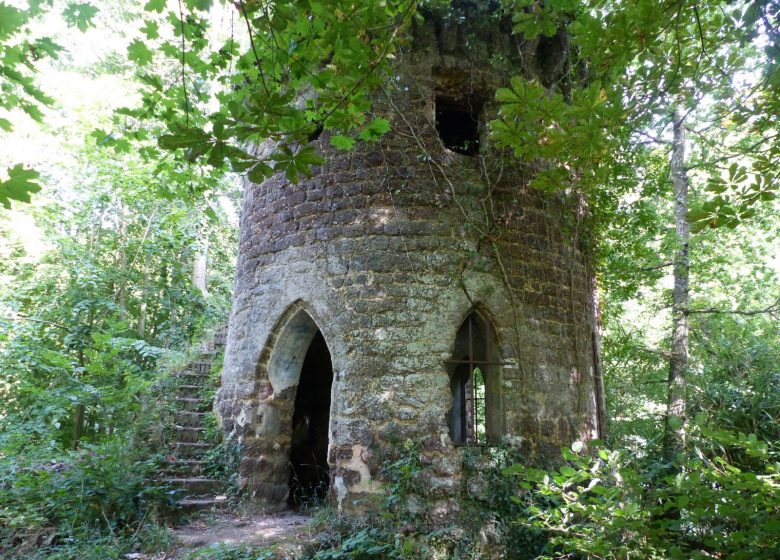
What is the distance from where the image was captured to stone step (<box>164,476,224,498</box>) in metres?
5.93

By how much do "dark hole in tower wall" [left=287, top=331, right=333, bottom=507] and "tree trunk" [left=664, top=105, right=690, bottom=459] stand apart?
475cm

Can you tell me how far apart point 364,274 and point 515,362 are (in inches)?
71.6

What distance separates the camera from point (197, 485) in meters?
6.01

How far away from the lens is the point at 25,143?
11.6 metres

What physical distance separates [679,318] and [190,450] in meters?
6.39

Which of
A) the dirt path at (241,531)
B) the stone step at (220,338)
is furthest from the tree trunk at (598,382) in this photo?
the stone step at (220,338)

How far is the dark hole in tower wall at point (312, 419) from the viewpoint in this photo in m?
8.41

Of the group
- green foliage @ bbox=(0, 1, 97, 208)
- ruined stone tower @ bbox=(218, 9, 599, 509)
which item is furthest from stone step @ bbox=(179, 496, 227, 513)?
green foliage @ bbox=(0, 1, 97, 208)

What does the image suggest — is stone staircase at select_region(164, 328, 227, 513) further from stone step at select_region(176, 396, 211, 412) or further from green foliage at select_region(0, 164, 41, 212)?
green foliage at select_region(0, 164, 41, 212)

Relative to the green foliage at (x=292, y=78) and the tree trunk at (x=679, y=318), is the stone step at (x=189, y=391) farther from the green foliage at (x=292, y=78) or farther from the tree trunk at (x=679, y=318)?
A: the tree trunk at (x=679, y=318)

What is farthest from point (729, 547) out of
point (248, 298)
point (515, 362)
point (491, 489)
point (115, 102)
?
point (115, 102)

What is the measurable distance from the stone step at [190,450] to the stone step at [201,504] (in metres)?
0.67

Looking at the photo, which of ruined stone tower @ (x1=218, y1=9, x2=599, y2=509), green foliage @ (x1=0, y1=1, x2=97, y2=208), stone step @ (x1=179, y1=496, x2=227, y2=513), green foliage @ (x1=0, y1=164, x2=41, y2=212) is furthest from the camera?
stone step @ (x1=179, y1=496, x2=227, y2=513)

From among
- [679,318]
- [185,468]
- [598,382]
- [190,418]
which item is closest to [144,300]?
[190,418]
